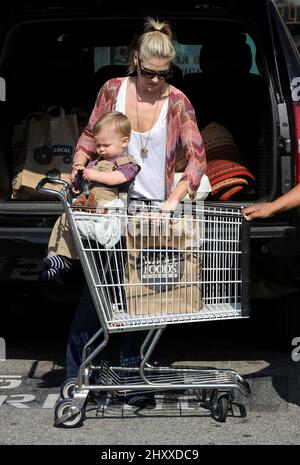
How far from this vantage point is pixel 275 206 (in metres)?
4.95

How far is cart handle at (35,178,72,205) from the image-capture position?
4.74 m

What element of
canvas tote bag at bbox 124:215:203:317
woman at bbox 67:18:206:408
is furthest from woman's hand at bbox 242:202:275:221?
woman at bbox 67:18:206:408

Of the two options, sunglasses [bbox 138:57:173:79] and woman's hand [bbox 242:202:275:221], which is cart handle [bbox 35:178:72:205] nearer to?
sunglasses [bbox 138:57:173:79]

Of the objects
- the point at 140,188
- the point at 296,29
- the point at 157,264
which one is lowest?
the point at 157,264

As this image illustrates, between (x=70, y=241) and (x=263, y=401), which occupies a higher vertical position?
(x=70, y=241)

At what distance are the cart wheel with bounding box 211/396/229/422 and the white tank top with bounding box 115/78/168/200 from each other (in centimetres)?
97

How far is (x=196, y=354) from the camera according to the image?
6.19 m

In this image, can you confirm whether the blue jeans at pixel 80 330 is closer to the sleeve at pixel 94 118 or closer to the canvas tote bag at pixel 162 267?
the canvas tote bag at pixel 162 267

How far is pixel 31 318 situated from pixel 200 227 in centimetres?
231

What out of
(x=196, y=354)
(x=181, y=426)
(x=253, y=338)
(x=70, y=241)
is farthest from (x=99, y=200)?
(x=253, y=338)
